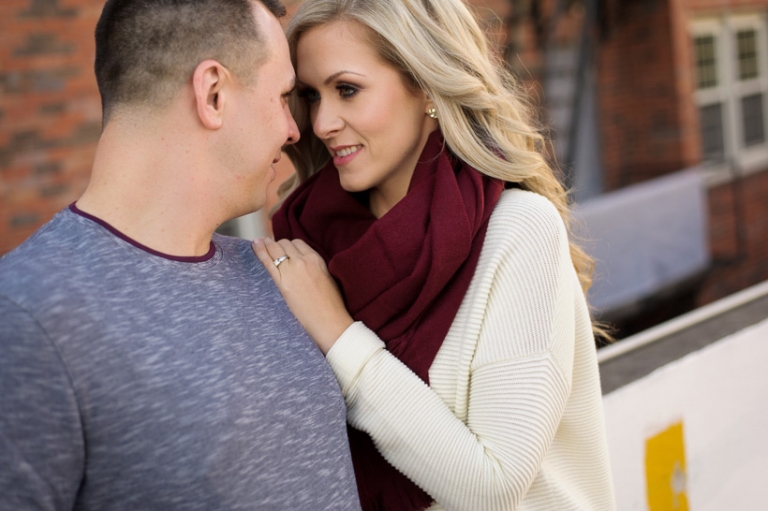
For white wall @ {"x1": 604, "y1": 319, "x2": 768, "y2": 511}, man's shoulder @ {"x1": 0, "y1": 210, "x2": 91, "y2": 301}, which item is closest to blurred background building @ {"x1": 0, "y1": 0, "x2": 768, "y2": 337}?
white wall @ {"x1": 604, "y1": 319, "x2": 768, "y2": 511}

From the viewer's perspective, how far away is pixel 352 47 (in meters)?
2.09

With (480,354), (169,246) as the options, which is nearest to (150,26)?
(169,246)

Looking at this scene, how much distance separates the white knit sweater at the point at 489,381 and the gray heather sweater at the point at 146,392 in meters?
0.14

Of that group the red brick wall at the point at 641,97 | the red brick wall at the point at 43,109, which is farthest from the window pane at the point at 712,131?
the red brick wall at the point at 43,109

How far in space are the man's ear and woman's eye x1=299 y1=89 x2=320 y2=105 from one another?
1.69 feet

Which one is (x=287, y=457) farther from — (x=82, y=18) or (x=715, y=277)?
(x=715, y=277)

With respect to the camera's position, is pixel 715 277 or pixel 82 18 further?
pixel 715 277

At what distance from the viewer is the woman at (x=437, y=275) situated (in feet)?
5.96

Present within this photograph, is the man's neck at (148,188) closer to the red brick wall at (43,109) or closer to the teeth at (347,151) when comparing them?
the teeth at (347,151)

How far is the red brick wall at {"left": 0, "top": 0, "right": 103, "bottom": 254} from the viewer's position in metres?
3.86

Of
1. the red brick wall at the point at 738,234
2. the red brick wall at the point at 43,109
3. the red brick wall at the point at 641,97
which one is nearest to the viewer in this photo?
the red brick wall at the point at 43,109

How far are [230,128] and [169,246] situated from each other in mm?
283

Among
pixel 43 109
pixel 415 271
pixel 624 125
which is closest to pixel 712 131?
pixel 624 125

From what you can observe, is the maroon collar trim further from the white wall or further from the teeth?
the white wall
